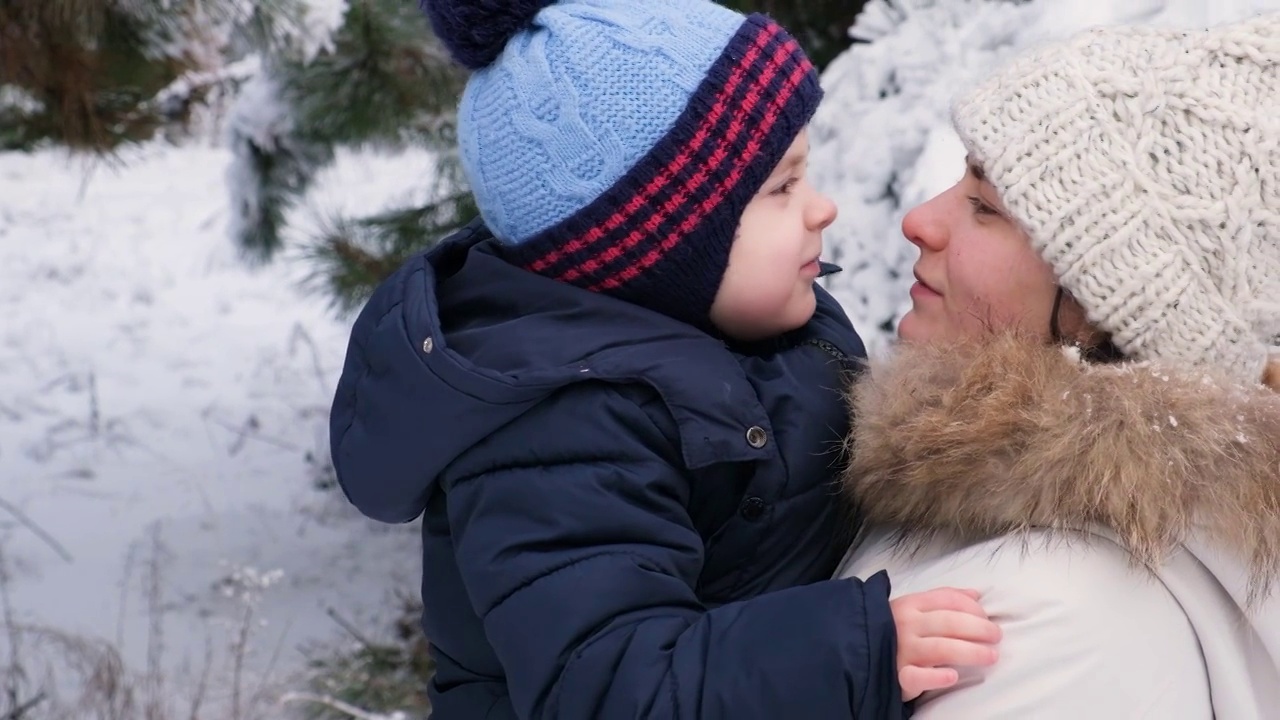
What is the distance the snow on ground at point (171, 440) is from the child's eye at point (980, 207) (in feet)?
7.85

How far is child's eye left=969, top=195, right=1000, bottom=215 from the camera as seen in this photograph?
5.26ft

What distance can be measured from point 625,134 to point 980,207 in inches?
19.0

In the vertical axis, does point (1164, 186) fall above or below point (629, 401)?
above

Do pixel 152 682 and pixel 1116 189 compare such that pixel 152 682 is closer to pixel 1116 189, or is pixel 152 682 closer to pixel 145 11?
pixel 145 11

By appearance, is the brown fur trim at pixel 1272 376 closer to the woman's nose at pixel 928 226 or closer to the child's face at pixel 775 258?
the woman's nose at pixel 928 226

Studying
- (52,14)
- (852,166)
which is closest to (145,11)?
(52,14)

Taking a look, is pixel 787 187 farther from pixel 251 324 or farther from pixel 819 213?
pixel 251 324

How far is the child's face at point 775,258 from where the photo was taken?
5.48 ft

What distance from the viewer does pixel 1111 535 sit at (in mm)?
1286

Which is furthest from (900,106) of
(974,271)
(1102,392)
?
(1102,392)

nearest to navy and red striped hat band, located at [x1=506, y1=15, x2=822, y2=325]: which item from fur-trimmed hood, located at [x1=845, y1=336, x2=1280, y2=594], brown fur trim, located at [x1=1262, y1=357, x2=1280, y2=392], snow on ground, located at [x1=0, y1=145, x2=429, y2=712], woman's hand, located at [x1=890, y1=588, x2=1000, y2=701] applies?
fur-trimmed hood, located at [x1=845, y1=336, x2=1280, y2=594]

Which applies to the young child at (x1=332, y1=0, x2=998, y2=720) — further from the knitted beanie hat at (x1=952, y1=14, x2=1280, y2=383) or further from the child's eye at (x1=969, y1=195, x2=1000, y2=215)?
the knitted beanie hat at (x1=952, y1=14, x2=1280, y2=383)

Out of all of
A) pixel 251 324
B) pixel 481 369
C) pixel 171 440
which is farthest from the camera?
pixel 251 324

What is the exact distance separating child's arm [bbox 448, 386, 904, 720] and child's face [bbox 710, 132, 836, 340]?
0.31m
